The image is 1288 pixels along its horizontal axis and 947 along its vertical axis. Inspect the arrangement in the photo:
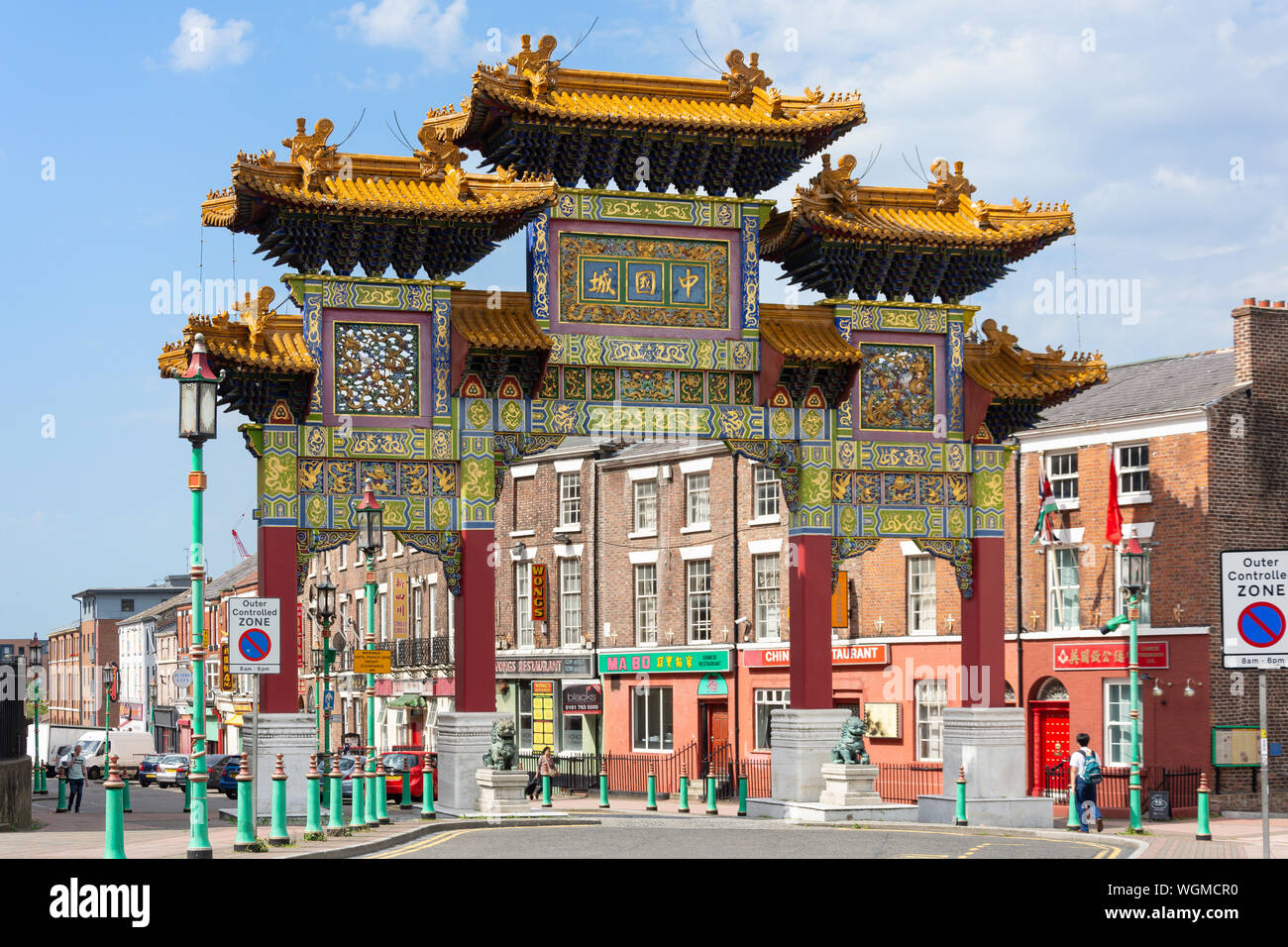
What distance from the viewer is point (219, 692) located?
9112 centimetres

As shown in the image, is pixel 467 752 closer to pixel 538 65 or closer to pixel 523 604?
pixel 538 65

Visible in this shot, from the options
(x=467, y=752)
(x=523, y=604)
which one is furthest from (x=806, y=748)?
(x=523, y=604)

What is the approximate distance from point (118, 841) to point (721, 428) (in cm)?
1644

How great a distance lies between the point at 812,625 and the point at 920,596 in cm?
1479

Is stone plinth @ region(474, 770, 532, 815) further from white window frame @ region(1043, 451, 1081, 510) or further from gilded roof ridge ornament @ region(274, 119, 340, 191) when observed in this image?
white window frame @ region(1043, 451, 1081, 510)

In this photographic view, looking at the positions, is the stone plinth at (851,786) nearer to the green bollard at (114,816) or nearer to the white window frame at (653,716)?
the green bollard at (114,816)

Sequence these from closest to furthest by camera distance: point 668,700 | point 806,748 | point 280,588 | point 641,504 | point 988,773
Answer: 1. point 280,588
2. point 806,748
3. point 988,773
4. point 668,700
5. point 641,504

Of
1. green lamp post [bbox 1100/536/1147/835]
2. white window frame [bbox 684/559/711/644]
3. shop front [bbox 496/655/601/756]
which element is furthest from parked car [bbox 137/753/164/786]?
green lamp post [bbox 1100/536/1147/835]

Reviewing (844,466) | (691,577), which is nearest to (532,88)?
(844,466)

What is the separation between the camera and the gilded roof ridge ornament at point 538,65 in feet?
100

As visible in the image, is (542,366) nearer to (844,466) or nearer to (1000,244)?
(844,466)

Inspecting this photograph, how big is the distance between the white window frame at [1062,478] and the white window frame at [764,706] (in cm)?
995

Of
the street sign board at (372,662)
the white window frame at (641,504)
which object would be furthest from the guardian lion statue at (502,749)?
the white window frame at (641,504)

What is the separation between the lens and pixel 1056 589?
141ft
